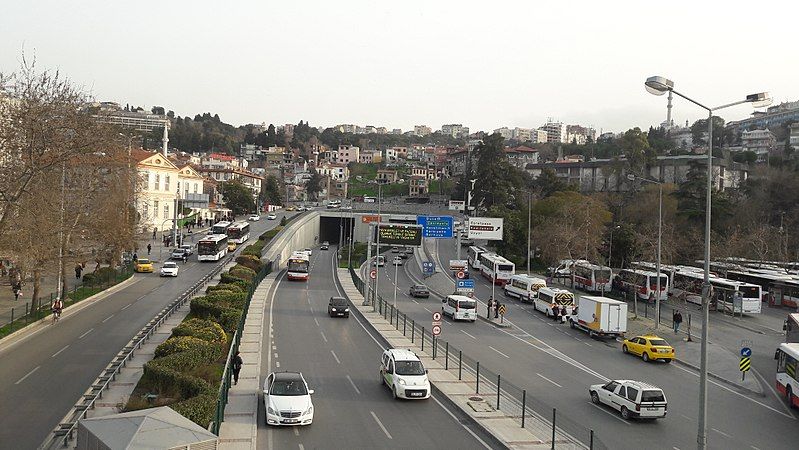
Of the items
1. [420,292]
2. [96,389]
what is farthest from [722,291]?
[96,389]

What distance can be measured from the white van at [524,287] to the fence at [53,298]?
1249 inches

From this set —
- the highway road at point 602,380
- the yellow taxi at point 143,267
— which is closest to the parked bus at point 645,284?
the highway road at point 602,380

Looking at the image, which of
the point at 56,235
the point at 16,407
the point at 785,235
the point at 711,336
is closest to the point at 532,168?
the point at 785,235

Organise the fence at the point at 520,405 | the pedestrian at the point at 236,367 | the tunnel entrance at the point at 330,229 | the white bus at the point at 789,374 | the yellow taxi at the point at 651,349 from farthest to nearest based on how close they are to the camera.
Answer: the tunnel entrance at the point at 330,229, the yellow taxi at the point at 651,349, the white bus at the point at 789,374, the pedestrian at the point at 236,367, the fence at the point at 520,405

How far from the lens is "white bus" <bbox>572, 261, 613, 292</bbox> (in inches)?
2185

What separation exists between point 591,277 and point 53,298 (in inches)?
1663

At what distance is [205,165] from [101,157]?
14226cm

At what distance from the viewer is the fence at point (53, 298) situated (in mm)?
32875

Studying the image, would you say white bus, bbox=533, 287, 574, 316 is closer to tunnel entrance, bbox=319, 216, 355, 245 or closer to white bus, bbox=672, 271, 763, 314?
white bus, bbox=672, 271, 763, 314

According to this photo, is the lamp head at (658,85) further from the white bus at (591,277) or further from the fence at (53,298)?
→ the white bus at (591,277)

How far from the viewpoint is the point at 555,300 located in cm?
4450

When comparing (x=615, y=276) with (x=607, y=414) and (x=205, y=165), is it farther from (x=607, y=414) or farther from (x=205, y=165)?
(x=205, y=165)

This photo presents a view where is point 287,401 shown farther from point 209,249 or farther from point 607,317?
point 209,249

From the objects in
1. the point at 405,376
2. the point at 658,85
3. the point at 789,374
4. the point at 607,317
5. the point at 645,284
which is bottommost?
the point at 405,376
